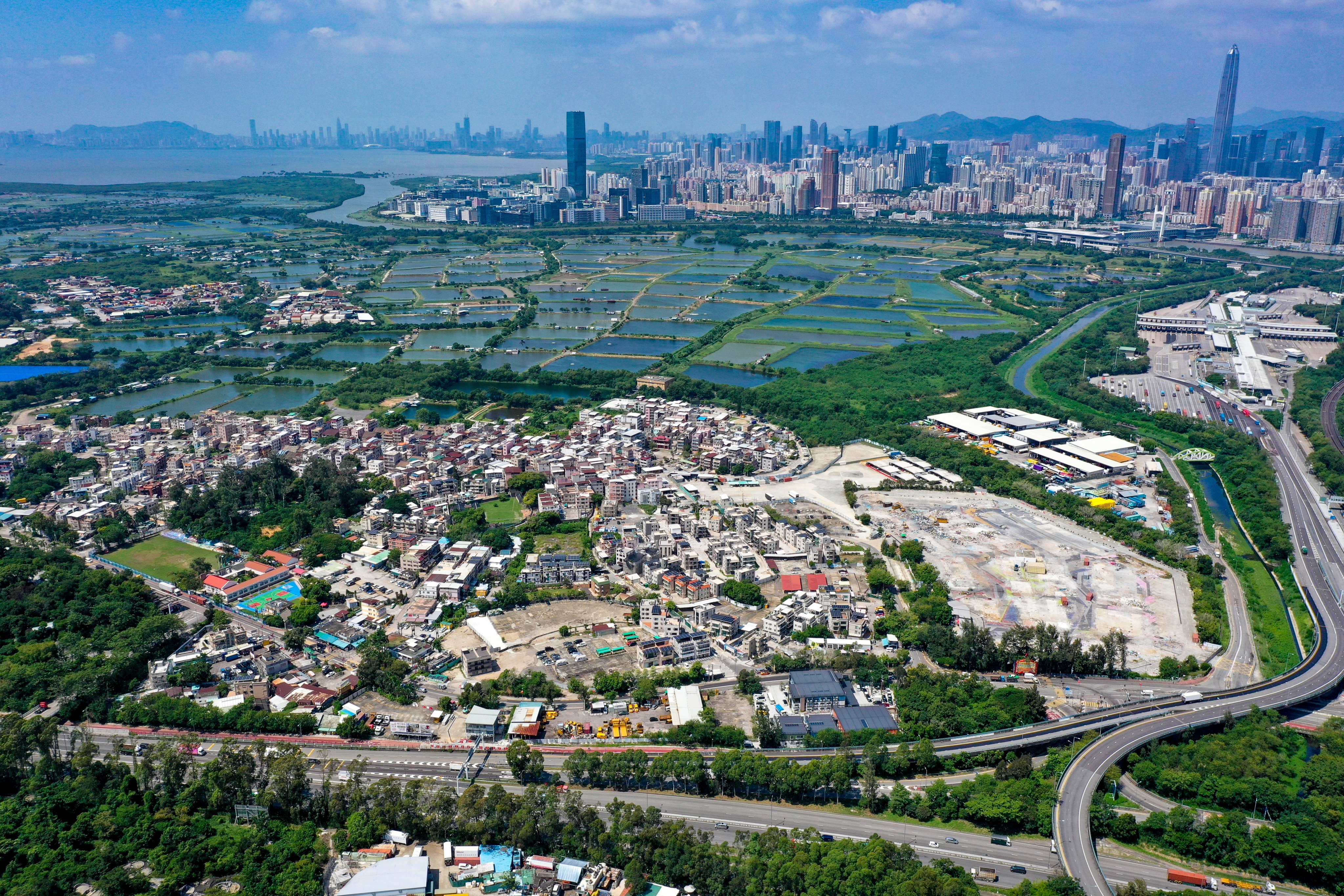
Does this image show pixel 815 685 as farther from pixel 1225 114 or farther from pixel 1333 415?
pixel 1225 114

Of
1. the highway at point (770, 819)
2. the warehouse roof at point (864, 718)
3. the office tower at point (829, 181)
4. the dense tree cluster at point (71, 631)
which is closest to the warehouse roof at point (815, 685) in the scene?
the warehouse roof at point (864, 718)

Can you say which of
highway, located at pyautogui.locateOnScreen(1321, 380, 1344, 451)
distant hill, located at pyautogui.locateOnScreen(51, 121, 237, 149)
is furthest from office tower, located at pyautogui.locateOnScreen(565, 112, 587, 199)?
distant hill, located at pyautogui.locateOnScreen(51, 121, 237, 149)

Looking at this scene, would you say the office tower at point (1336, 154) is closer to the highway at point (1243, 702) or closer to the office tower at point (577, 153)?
the office tower at point (577, 153)

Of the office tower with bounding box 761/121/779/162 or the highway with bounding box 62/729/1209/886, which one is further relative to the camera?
the office tower with bounding box 761/121/779/162

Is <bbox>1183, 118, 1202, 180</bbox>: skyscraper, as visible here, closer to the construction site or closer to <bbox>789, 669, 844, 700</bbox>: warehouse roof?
the construction site

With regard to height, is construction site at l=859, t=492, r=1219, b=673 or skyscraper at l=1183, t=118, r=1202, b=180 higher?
skyscraper at l=1183, t=118, r=1202, b=180

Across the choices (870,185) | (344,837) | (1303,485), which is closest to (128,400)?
(344,837)
